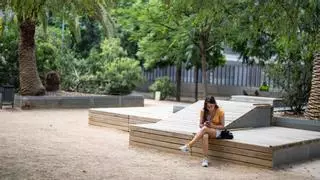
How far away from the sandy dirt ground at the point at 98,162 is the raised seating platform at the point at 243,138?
175mm

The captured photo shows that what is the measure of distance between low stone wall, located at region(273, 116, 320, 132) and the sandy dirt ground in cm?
214

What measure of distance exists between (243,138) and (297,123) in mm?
2977

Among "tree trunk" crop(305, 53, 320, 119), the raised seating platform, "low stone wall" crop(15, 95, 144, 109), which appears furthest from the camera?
"low stone wall" crop(15, 95, 144, 109)

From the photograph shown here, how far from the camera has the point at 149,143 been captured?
10289 mm

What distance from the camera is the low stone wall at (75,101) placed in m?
17.9

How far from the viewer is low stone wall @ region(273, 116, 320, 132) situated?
1175cm

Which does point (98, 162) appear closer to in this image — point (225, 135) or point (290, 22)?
point (225, 135)

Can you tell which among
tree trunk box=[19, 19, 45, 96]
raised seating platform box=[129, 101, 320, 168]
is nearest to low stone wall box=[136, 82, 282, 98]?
tree trunk box=[19, 19, 45, 96]

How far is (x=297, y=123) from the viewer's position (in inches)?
472

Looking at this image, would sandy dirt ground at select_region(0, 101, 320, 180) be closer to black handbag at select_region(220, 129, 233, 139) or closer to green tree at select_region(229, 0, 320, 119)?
black handbag at select_region(220, 129, 233, 139)

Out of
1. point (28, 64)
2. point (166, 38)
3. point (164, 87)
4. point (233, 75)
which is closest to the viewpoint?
point (28, 64)

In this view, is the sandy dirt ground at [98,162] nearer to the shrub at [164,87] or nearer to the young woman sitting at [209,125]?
the young woman sitting at [209,125]

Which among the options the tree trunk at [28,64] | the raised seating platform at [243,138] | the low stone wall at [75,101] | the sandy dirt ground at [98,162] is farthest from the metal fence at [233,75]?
the sandy dirt ground at [98,162]

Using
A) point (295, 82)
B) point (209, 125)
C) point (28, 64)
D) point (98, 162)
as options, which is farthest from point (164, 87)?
point (98, 162)
